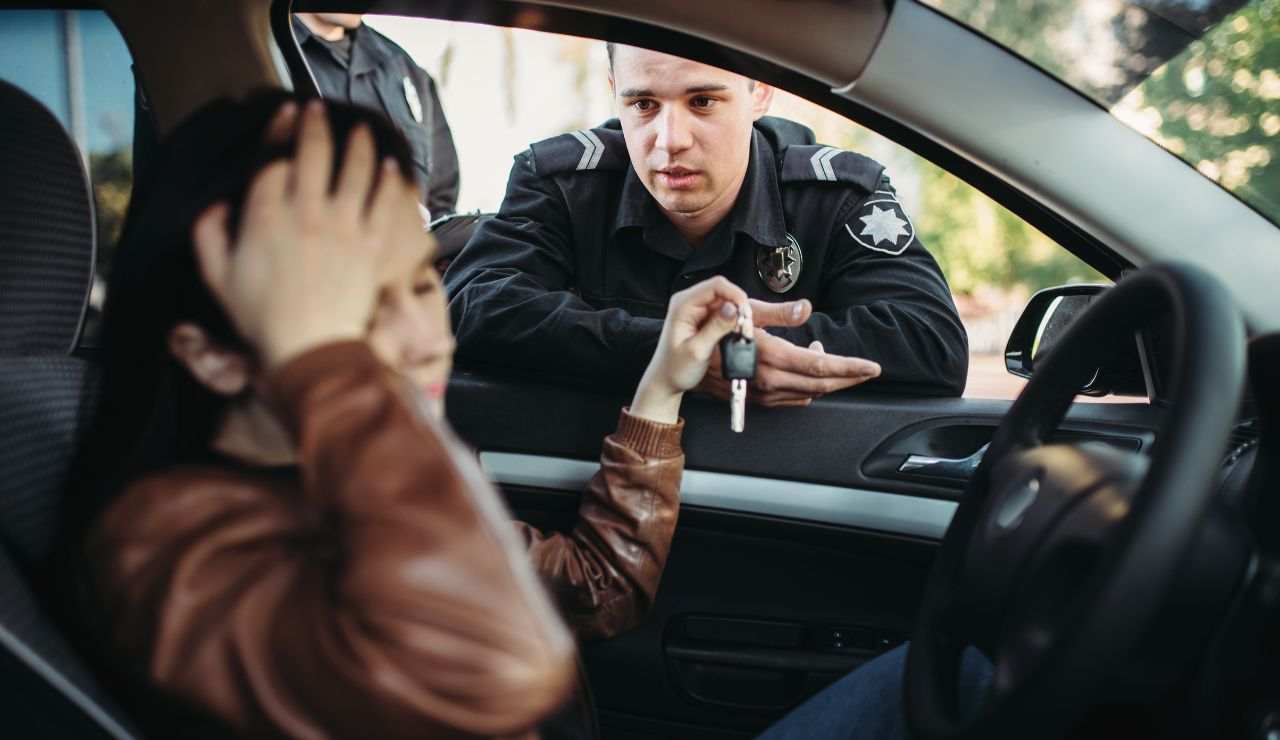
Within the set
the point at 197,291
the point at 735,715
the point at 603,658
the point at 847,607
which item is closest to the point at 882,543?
the point at 847,607

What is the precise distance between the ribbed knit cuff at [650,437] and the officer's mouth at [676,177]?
1.91 ft

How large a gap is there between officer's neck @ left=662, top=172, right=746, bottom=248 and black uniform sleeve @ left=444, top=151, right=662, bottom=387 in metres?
0.20

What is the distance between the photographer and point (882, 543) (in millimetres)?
1594

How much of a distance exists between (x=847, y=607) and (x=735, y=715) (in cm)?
25

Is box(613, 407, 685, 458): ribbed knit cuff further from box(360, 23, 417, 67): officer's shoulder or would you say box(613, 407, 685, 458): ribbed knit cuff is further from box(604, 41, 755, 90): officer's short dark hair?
box(360, 23, 417, 67): officer's shoulder

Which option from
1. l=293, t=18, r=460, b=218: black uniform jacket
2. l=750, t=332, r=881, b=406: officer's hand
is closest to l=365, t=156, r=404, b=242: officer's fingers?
l=293, t=18, r=460, b=218: black uniform jacket

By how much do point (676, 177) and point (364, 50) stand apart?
740 mm

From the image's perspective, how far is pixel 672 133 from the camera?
1.90 metres

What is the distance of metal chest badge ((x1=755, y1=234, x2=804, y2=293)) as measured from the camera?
75.5 inches

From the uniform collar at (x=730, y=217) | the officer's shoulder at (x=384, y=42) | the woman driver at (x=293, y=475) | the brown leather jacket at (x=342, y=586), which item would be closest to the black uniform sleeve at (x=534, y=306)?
the uniform collar at (x=730, y=217)

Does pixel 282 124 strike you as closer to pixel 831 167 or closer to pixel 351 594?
pixel 351 594

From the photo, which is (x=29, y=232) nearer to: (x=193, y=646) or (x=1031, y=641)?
(x=193, y=646)

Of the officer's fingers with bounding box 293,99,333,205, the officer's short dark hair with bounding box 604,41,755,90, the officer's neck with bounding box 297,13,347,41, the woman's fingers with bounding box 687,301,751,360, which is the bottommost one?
the woman's fingers with bounding box 687,301,751,360

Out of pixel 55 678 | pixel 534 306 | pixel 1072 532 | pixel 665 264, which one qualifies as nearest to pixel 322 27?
pixel 534 306
